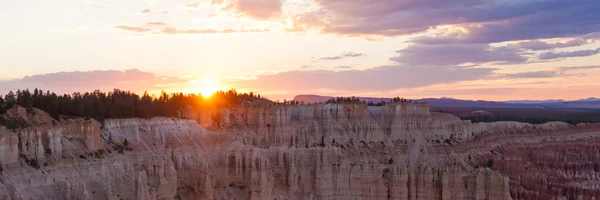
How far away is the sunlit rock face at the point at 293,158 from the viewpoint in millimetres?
32281

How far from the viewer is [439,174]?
1902 inches

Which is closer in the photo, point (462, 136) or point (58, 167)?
point (58, 167)

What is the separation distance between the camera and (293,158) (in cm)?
4788

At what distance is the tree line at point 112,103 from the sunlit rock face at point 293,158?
148cm

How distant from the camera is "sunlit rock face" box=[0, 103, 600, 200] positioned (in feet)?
106

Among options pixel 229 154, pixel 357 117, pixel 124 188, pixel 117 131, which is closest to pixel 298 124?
pixel 357 117

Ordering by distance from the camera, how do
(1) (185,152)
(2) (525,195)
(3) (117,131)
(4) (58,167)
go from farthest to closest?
(2) (525,195)
(1) (185,152)
(3) (117,131)
(4) (58,167)

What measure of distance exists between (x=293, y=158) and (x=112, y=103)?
13.6 meters

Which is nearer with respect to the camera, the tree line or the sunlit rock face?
the sunlit rock face

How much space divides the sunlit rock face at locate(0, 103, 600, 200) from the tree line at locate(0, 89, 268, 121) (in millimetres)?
1477

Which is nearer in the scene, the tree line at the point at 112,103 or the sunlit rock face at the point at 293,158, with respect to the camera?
the sunlit rock face at the point at 293,158

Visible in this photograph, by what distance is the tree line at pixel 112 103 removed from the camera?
1500 inches

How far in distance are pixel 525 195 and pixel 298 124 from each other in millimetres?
21130

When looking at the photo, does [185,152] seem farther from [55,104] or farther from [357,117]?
[357,117]
